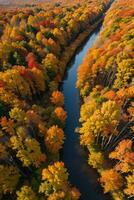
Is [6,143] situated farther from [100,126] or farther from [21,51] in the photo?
[21,51]

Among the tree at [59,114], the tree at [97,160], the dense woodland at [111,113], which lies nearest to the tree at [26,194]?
the dense woodland at [111,113]

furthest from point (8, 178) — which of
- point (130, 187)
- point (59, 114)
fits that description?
point (59, 114)

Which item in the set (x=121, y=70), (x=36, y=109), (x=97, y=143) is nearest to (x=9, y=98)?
(x=36, y=109)

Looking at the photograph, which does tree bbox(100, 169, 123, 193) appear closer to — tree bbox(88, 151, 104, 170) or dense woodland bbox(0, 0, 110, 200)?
tree bbox(88, 151, 104, 170)

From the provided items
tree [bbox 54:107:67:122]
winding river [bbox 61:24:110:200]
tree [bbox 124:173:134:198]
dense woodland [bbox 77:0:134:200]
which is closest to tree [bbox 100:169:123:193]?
dense woodland [bbox 77:0:134:200]

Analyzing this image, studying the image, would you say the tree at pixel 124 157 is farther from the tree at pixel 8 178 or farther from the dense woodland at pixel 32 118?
the tree at pixel 8 178

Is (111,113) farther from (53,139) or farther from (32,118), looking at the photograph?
(32,118)

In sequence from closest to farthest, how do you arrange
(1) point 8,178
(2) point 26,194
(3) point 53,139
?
(2) point 26,194 < (1) point 8,178 < (3) point 53,139
